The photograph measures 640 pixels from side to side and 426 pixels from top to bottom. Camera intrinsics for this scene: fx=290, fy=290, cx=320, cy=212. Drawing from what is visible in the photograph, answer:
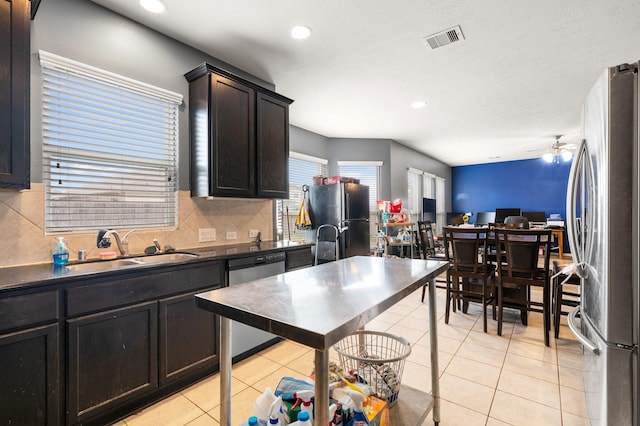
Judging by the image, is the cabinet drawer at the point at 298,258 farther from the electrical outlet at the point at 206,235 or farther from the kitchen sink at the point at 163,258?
the kitchen sink at the point at 163,258

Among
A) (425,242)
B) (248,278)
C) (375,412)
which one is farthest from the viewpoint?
(425,242)

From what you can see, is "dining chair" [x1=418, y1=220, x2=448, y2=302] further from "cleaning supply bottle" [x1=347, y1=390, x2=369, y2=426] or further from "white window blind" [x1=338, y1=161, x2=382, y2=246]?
"cleaning supply bottle" [x1=347, y1=390, x2=369, y2=426]

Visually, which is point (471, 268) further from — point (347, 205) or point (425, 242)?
point (347, 205)

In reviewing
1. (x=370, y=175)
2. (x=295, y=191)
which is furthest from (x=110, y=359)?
(x=370, y=175)

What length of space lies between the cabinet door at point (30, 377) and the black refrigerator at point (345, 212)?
10.4ft

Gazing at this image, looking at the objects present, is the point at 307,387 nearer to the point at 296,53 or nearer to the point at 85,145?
the point at 85,145

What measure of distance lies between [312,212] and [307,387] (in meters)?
3.36

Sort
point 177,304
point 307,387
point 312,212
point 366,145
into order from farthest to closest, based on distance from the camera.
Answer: point 366,145
point 312,212
point 177,304
point 307,387

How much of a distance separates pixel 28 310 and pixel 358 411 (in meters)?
1.61

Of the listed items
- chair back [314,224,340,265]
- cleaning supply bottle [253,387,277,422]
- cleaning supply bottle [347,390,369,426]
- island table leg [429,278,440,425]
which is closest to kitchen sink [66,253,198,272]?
cleaning supply bottle [253,387,277,422]

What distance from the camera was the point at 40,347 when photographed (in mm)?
1438

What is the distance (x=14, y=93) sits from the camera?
61.7 inches

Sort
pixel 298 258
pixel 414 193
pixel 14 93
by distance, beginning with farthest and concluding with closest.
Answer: pixel 414 193 < pixel 298 258 < pixel 14 93

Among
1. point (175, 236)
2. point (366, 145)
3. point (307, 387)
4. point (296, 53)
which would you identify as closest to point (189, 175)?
point (175, 236)
